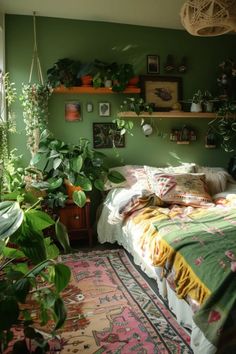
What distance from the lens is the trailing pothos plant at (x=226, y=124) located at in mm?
3607

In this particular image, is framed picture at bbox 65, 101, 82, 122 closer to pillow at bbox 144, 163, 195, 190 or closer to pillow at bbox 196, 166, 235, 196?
pillow at bbox 144, 163, 195, 190

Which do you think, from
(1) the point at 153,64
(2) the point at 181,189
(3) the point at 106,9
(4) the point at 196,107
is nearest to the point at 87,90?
(3) the point at 106,9

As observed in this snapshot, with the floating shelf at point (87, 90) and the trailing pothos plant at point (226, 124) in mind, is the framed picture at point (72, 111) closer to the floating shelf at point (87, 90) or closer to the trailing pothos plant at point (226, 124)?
the floating shelf at point (87, 90)

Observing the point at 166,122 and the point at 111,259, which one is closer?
the point at 111,259

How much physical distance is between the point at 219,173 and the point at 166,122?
2.94ft

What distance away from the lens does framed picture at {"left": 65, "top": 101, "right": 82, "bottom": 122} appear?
335cm

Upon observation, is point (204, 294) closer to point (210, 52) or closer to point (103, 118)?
point (103, 118)

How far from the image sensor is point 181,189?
2.92 m

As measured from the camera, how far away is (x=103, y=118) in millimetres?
3471

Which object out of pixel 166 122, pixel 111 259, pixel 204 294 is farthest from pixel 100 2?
pixel 204 294

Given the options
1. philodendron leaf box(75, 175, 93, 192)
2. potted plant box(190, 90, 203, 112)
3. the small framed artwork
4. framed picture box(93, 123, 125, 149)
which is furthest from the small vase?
philodendron leaf box(75, 175, 93, 192)

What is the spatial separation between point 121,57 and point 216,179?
5.92 ft

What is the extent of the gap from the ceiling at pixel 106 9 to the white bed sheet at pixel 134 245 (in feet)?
6.11

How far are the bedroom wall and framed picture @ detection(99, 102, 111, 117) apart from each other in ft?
0.14
